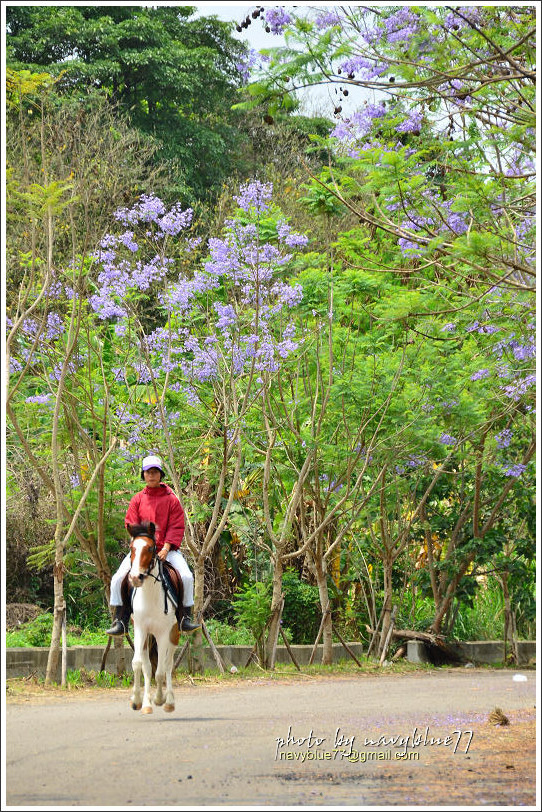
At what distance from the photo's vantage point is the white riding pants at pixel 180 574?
21.9 ft

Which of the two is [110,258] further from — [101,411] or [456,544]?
[456,544]

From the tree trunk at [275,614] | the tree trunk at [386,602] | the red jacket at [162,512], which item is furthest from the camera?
the tree trunk at [386,602]

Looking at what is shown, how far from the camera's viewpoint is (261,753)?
6.43m

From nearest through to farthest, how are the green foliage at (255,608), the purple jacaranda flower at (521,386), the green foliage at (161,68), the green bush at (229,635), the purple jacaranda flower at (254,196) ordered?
the purple jacaranda flower at (521,386) < the purple jacaranda flower at (254,196) < the green foliage at (255,608) < the green bush at (229,635) < the green foliage at (161,68)

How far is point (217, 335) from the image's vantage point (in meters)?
12.4

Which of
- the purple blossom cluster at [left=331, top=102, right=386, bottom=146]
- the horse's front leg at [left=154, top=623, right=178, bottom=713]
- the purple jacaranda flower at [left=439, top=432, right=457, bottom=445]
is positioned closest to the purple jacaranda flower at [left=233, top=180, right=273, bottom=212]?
the purple blossom cluster at [left=331, top=102, right=386, bottom=146]

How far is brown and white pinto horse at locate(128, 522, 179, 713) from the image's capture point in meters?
6.40

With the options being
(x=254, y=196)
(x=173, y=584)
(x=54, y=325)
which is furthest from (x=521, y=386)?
(x=54, y=325)

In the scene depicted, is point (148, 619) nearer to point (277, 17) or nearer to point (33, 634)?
point (277, 17)

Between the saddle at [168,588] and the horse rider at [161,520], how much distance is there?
0.03 m

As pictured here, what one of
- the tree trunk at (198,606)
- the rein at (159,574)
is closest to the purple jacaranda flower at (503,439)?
the tree trunk at (198,606)

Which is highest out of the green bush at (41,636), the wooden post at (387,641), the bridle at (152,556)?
the bridle at (152,556)

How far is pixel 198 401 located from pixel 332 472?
185 centimetres

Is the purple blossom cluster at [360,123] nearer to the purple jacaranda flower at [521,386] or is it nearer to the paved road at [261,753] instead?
the purple jacaranda flower at [521,386]
